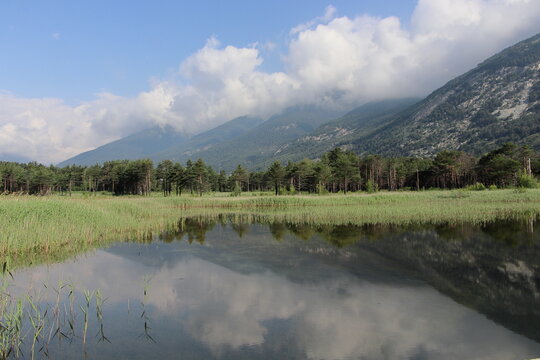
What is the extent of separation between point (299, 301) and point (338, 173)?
8528 centimetres

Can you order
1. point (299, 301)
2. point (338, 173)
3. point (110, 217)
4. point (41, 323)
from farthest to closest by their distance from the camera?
point (338, 173) < point (110, 217) < point (299, 301) < point (41, 323)

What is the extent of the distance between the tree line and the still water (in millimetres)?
66019

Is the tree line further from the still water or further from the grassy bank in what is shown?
the still water

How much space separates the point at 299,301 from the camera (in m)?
10.4

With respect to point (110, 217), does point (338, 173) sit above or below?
above

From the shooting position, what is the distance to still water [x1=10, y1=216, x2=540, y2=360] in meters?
7.41

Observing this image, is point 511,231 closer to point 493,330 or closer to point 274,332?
point 493,330

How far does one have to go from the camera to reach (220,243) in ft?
70.8

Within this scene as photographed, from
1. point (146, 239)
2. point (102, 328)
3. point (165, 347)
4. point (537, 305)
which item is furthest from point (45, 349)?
point (146, 239)

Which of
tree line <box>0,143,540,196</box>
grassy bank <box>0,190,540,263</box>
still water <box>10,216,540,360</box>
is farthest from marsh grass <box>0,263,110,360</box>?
tree line <box>0,143,540,196</box>

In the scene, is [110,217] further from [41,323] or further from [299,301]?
[299,301]

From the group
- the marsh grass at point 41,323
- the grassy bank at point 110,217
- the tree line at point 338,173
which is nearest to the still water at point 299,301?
the marsh grass at point 41,323

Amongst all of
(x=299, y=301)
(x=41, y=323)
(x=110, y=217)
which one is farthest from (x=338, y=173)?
(x=41, y=323)

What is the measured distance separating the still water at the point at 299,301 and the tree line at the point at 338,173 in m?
66.0
